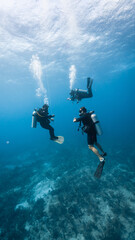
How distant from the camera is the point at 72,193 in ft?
39.2

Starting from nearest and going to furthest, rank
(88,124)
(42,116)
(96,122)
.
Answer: (96,122) → (88,124) → (42,116)

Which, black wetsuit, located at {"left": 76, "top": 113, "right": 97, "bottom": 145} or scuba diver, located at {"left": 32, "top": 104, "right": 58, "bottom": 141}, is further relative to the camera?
scuba diver, located at {"left": 32, "top": 104, "right": 58, "bottom": 141}

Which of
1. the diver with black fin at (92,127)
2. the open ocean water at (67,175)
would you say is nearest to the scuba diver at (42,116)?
the diver with black fin at (92,127)

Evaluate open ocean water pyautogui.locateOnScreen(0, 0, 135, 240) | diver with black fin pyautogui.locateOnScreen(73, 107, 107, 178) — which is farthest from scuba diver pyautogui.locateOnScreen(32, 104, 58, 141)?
open ocean water pyautogui.locateOnScreen(0, 0, 135, 240)

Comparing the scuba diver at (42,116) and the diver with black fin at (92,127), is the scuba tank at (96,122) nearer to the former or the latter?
the diver with black fin at (92,127)

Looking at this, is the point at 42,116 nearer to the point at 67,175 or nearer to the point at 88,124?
the point at 88,124

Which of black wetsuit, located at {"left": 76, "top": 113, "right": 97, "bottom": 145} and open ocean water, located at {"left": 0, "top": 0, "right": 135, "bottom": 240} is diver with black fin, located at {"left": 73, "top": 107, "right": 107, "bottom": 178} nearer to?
black wetsuit, located at {"left": 76, "top": 113, "right": 97, "bottom": 145}

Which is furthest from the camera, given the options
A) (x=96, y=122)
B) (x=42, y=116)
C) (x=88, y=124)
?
(x=42, y=116)

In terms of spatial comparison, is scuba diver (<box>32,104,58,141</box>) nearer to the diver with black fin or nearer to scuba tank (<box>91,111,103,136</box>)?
the diver with black fin

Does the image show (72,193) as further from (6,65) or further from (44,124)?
(6,65)

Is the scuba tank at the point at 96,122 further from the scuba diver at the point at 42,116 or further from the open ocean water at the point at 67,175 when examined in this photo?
the open ocean water at the point at 67,175

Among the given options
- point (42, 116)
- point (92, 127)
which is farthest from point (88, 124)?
point (42, 116)

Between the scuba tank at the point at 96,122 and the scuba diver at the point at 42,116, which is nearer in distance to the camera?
the scuba tank at the point at 96,122

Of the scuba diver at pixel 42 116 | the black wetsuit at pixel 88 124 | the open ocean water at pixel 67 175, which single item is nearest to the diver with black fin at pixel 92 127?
the black wetsuit at pixel 88 124
